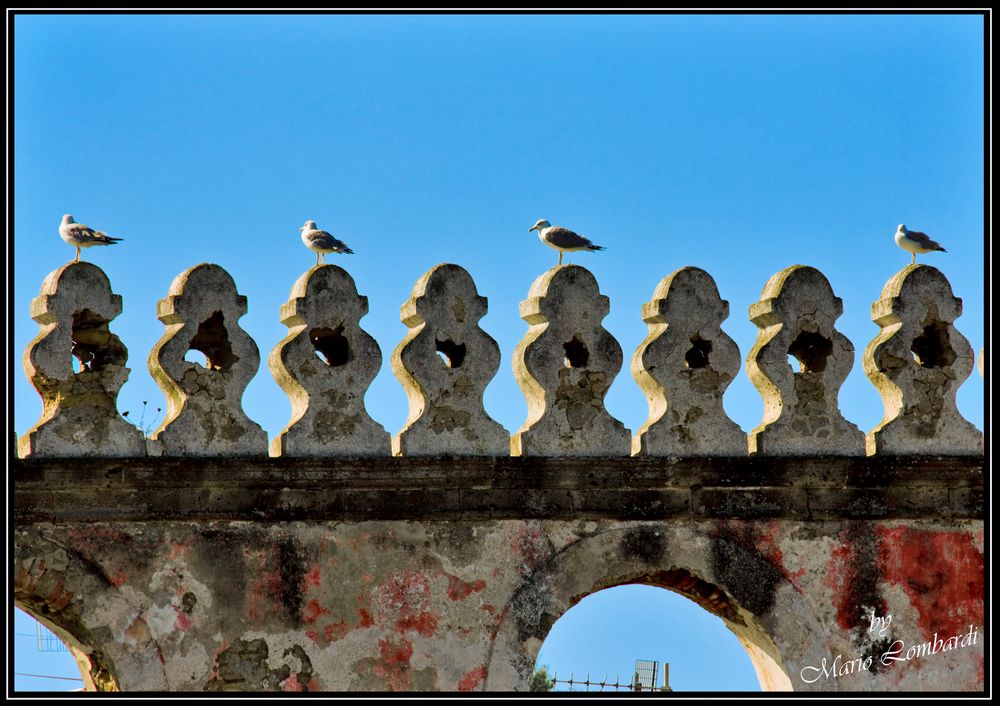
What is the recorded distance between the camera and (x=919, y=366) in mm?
11234

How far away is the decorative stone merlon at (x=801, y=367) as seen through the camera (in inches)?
431

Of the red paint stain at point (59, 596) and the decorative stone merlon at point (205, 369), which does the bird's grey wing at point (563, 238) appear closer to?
the decorative stone merlon at point (205, 369)

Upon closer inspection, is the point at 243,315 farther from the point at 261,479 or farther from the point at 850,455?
the point at 850,455

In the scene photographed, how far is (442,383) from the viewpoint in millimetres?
10570

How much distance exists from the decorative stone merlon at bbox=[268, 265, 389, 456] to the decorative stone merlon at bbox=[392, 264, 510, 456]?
195 millimetres

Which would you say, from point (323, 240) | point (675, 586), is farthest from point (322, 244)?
point (675, 586)

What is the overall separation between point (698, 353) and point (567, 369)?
0.82 meters

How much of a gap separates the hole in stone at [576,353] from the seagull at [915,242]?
2.11 metres

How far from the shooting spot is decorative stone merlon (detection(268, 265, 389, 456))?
10.3 meters

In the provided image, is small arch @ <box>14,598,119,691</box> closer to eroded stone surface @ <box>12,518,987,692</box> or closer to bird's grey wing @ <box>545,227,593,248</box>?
eroded stone surface @ <box>12,518,987,692</box>

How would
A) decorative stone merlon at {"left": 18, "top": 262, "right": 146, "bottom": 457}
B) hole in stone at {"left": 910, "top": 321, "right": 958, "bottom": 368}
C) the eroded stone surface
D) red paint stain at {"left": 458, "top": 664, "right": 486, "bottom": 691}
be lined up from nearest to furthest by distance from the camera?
the eroded stone surface → decorative stone merlon at {"left": 18, "top": 262, "right": 146, "bottom": 457} → red paint stain at {"left": 458, "top": 664, "right": 486, "bottom": 691} → hole in stone at {"left": 910, "top": 321, "right": 958, "bottom": 368}

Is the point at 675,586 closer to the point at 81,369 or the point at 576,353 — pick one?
the point at 576,353

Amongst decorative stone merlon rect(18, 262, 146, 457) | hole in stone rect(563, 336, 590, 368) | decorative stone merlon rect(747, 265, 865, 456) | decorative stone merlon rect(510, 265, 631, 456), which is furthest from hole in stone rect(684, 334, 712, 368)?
decorative stone merlon rect(18, 262, 146, 457)

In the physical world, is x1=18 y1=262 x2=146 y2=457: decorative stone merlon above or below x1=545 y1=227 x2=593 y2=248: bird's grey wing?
below
